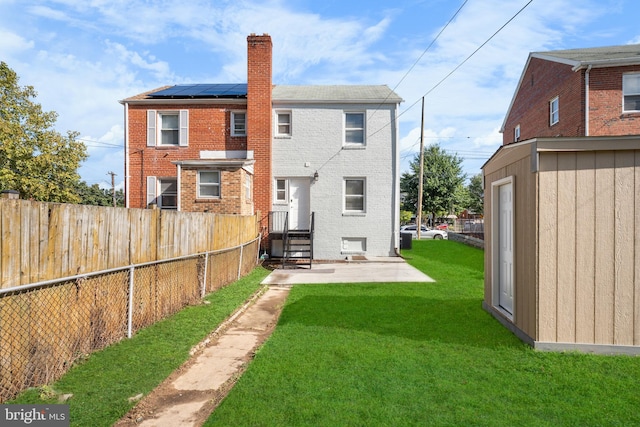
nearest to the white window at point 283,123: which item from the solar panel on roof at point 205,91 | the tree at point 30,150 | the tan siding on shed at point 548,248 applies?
the solar panel on roof at point 205,91

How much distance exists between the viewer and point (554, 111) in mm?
18797

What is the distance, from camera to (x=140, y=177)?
1727 centimetres

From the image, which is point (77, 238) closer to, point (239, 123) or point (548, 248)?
point (548, 248)

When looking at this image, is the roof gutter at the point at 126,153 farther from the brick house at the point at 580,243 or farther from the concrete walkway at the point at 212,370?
the brick house at the point at 580,243

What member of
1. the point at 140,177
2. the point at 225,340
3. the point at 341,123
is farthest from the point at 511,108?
the point at 225,340

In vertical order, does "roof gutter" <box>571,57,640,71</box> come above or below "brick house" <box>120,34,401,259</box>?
above

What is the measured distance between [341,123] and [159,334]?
12.6 meters

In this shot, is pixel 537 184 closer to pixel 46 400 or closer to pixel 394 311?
pixel 394 311

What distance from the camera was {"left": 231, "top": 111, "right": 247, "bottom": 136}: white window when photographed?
56.3 feet

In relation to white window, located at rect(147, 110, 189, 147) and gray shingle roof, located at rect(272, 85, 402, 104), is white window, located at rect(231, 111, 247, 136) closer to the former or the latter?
gray shingle roof, located at rect(272, 85, 402, 104)

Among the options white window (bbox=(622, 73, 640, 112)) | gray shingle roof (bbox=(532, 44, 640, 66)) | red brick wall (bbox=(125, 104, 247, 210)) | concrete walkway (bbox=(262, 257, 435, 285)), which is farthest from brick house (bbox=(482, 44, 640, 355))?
white window (bbox=(622, 73, 640, 112))

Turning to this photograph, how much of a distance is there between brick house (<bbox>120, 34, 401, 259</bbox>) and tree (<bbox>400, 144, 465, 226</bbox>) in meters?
24.3

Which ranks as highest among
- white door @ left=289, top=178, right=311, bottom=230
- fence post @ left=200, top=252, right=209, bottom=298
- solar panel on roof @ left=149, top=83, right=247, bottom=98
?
solar panel on roof @ left=149, top=83, right=247, bottom=98

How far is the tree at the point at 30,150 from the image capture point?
24.8 m
